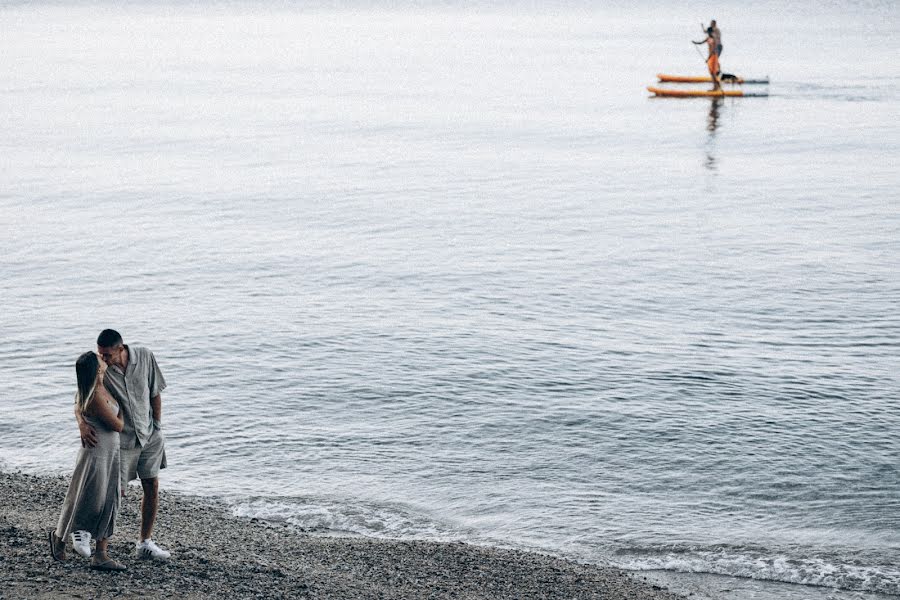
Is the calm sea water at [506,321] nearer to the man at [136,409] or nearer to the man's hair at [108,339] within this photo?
the man at [136,409]

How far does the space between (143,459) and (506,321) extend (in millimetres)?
16110

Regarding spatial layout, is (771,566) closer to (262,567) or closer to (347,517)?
(347,517)

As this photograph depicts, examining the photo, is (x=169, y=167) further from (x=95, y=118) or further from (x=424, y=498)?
(x=424, y=498)

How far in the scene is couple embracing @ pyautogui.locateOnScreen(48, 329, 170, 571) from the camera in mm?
11477

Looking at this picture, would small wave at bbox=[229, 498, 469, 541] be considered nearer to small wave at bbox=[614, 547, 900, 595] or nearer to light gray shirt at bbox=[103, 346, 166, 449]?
small wave at bbox=[614, 547, 900, 595]

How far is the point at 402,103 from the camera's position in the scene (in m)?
78.0

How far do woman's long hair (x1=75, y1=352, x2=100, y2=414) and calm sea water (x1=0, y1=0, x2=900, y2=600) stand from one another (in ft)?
18.7

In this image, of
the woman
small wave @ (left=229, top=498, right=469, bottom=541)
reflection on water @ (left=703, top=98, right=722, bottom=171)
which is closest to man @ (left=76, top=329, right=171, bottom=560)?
the woman

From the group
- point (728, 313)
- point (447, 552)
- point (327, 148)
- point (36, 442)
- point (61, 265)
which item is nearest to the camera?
point (447, 552)

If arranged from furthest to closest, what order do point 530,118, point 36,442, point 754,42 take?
point 754,42 → point 530,118 → point 36,442

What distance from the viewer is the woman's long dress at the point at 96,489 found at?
11625mm

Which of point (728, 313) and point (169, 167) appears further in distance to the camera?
point (169, 167)

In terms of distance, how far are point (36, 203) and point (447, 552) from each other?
31.6 m

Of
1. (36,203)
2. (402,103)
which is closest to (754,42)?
(402,103)
